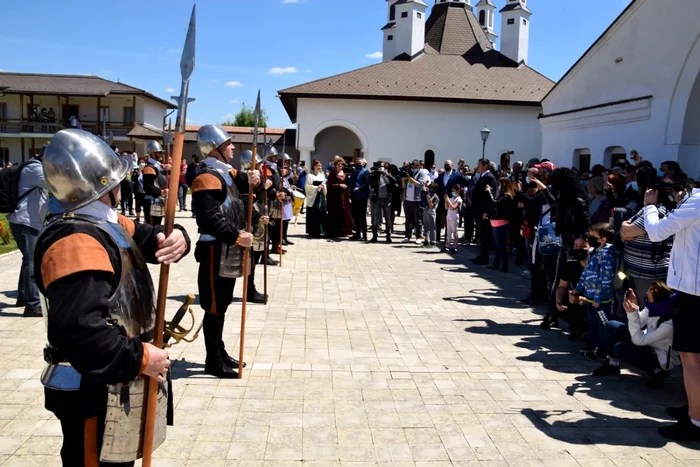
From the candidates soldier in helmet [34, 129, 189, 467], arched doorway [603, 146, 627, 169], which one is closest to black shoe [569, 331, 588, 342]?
soldier in helmet [34, 129, 189, 467]

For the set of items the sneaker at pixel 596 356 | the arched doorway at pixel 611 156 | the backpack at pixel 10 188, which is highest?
the arched doorway at pixel 611 156

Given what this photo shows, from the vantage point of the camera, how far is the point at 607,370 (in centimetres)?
586

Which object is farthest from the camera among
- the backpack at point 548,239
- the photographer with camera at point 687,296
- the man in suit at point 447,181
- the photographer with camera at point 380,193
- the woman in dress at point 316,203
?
the woman in dress at point 316,203

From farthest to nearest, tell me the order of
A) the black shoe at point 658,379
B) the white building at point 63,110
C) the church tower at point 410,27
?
the white building at point 63,110
the church tower at point 410,27
the black shoe at point 658,379

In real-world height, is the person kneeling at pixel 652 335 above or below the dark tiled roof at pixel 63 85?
below

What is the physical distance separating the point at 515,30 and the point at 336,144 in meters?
15.1

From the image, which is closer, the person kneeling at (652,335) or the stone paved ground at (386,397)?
the stone paved ground at (386,397)

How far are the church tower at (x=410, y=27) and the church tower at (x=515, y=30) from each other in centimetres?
623

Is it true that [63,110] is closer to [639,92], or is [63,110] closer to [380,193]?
[380,193]

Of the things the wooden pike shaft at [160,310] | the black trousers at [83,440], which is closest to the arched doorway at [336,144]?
the wooden pike shaft at [160,310]

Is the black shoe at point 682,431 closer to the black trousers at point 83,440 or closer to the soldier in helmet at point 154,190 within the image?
the black trousers at point 83,440

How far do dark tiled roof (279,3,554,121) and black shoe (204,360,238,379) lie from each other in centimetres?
2985

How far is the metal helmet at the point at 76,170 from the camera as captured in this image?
7.87 feet

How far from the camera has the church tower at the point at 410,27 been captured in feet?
133
